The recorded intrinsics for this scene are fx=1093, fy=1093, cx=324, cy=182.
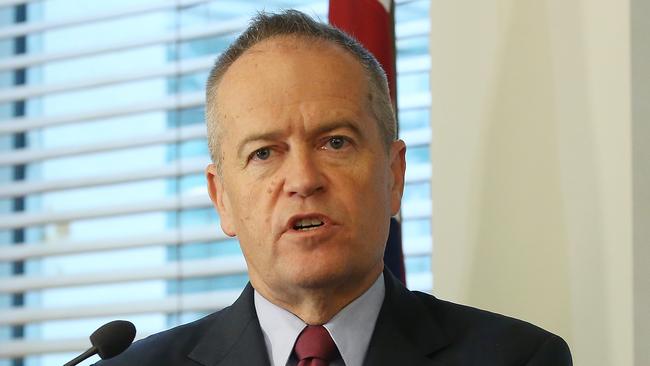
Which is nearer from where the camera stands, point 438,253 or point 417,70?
point 438,253

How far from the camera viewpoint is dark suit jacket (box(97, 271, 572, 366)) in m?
1.97

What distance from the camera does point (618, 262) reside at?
2.22 m

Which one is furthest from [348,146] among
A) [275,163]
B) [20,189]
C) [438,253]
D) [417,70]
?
[20,189]

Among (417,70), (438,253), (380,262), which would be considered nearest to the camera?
(380,262)

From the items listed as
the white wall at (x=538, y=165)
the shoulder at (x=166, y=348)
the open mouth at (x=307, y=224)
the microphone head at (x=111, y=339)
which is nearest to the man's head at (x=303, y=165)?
the open mouth at (x=307, y=224)

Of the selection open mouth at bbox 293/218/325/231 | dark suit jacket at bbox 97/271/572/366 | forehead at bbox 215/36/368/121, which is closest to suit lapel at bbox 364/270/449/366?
dark suit jacket at bbox 97/271/572/366

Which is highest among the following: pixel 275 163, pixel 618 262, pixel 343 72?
pixel 343 72

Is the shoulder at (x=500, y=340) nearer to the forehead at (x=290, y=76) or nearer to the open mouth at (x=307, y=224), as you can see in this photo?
the open mouth at (x=307, y=224)

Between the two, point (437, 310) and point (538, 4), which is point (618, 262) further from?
point (538, 4)

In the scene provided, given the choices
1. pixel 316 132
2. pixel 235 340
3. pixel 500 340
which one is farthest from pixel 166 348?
pixel 500 340

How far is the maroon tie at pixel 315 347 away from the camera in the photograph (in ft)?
6.50

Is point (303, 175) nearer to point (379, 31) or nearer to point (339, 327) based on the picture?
point (339, 327)

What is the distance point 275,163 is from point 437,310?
0.44 metres

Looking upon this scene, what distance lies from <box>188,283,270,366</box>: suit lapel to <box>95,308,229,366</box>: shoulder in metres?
0.02
